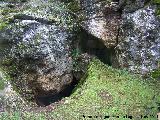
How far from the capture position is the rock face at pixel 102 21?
11180 mm

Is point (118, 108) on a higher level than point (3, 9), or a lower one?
lower

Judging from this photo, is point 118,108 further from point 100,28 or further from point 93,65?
point 100,28

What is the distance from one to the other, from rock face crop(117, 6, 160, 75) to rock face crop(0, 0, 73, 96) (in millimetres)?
1720

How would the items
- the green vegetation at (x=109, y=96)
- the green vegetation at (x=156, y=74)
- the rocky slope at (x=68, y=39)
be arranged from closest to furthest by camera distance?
the green vegetation at (x=109, y=96), the green vegetation at (x=156, y=74), the rocky slope at (x=68, y=39)

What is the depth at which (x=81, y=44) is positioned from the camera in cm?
1179

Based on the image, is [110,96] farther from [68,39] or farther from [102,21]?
[102,21]

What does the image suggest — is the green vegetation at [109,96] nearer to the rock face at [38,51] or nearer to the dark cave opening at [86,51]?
the dark cave opening at [86,51]

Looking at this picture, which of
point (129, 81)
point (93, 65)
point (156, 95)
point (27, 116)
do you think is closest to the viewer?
point (27, 116)

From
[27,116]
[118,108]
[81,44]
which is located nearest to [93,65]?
[81,44]

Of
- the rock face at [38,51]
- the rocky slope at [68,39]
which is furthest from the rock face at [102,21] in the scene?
the rock face at [38,51]

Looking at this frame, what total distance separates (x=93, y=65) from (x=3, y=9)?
10.5 feet

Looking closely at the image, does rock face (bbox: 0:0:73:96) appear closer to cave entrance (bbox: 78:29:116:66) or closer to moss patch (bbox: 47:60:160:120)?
cave entrance (bbox: 78:29:116:66)

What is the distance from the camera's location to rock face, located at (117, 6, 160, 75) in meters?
10.5

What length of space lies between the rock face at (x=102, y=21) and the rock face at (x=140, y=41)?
0.33 metres
